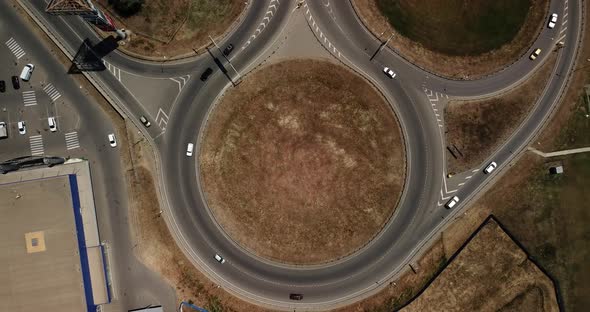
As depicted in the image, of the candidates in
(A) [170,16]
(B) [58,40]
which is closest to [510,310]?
(A) [170,16]

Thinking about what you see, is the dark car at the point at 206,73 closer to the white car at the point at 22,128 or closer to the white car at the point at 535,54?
the white car at the point at 22,128

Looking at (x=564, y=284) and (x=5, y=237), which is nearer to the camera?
(x=5, y=237)

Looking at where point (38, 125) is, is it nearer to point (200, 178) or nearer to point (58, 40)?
point (58, 40)

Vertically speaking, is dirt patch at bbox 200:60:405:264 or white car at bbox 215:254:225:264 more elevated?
dirt patch at bbox 200:60:405:264

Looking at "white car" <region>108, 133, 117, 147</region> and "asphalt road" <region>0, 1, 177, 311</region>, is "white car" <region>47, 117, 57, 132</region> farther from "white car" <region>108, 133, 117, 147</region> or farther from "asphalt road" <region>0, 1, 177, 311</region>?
"white car" <region>108, 133, 117, 147</region>

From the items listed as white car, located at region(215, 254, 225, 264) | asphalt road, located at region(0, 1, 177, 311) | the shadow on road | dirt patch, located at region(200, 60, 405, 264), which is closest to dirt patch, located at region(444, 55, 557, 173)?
dirt patch, located at region(200, 60, 405, 264)

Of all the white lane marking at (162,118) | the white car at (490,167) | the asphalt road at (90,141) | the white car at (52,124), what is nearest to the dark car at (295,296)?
the asphalt road at (90,141)
